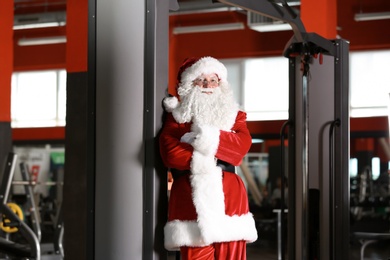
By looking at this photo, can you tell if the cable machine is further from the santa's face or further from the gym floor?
the gym floor

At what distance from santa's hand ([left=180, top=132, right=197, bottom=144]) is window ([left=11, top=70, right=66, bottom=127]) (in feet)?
37.8

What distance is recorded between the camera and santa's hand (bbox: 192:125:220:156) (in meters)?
3.07

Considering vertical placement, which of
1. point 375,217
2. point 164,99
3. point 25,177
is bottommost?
point 375,217

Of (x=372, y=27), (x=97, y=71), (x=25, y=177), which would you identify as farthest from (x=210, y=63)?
(x=372, y=27)

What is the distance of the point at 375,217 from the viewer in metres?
11.4

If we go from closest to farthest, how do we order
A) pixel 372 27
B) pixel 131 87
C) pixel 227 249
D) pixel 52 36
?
pixel 131 87
pixel 227 249
pixel 372 27
pixel 52 36

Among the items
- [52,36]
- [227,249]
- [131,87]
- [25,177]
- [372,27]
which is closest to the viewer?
[131,87]

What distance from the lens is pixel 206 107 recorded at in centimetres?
324

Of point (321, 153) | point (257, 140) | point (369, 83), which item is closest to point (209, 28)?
point (257, 140)

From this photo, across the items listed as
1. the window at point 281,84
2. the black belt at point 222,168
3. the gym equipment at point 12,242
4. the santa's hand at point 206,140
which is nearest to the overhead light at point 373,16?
the window at point 281,84

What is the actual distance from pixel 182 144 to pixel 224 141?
0.71 ft

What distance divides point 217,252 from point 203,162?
1.53 ft

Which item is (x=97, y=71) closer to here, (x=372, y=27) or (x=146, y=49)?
(x=146, y=49)

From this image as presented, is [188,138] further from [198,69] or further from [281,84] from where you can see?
[281,84]
